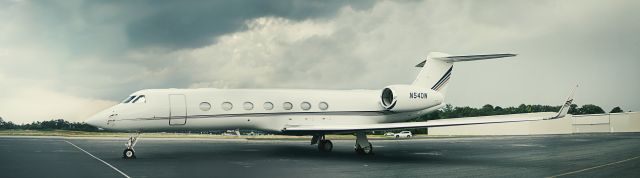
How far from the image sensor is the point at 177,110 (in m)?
18.7

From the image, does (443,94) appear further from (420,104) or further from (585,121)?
(585,121)

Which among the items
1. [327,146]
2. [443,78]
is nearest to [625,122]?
[443,78]

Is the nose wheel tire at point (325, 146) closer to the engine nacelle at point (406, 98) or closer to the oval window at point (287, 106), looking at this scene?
the engine nacelle at point (406, 98)

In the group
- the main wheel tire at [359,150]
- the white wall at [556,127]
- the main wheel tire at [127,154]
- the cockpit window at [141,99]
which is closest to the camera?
the main wheel tire at [127,154]

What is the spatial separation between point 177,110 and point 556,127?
6502cm

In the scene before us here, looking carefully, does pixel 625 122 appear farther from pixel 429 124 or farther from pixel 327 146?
pixel 429 124

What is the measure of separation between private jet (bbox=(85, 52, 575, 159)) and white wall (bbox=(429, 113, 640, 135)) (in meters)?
50.0

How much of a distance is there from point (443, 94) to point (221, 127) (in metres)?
11.2

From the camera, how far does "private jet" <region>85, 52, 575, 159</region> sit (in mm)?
17766

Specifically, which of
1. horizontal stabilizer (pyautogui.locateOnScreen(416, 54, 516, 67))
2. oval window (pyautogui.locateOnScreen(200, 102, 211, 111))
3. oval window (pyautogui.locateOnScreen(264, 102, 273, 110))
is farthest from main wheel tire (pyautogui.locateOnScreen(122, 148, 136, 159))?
horizontal stabilizer (pyautogui.locateOnScreen(416, 54, 516, 67))

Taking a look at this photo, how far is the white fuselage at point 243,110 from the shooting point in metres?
18.1

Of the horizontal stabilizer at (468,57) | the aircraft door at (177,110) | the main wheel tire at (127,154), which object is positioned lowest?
the main wheel tire at (127,154)

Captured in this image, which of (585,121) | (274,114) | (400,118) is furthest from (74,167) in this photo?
(585,121)

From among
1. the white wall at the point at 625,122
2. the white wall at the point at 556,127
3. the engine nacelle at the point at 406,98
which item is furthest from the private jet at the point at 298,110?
the white wall at the point at 625,122
